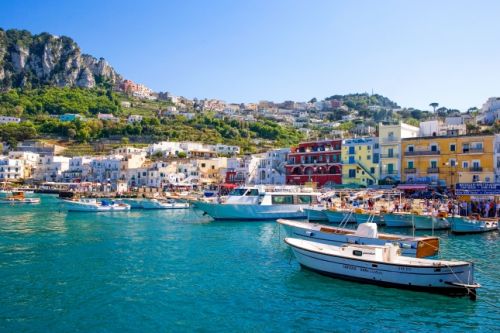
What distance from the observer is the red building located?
6650cm

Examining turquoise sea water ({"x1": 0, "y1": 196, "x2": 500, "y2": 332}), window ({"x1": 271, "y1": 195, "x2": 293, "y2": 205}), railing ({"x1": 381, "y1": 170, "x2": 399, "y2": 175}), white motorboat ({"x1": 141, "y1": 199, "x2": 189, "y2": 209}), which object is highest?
railing ({"x1": 381, "y1": 170, "x2": 399, "y2": 175})

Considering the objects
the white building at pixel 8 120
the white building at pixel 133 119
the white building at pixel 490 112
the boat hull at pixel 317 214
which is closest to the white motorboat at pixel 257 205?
the boat hull at pixel 317 214

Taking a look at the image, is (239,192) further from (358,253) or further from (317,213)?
(358,253)

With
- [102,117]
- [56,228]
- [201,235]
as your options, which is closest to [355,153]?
[201,235]

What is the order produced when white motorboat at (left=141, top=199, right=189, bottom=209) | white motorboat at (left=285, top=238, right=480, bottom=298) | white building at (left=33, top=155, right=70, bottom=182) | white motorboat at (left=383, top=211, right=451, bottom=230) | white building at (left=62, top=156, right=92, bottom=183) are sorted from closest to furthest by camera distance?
white motorboat at (left=285, top=238, right=480, bottom=298), white motorboat at (left=383, top=211, right=451, bottom=230), white motorboat at (left=141, top=199, right=189, bottom=209), white building at (left=62, top=156, right=92, bottom=183), white building at (left=33, top=155, right=70, bottom=182)

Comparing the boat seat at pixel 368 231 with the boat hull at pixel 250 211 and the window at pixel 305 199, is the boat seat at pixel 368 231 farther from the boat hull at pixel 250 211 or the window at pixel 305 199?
the window at pixel 305 199

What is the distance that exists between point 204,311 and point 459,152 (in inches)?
1863

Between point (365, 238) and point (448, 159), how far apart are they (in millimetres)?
37184

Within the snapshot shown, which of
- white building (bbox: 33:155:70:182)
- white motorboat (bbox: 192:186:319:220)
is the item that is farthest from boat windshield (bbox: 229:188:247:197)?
Answer: white building (bbox: 33:155:70:182)

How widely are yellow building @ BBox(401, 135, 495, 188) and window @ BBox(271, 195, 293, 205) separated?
21272 mm

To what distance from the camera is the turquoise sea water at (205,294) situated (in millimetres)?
14469

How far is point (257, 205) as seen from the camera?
42.2 m

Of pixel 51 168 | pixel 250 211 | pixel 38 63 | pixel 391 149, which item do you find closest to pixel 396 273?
pixel 250 211

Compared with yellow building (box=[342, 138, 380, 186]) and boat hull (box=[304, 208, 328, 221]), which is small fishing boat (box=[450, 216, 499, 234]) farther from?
yellow building (box=[342, 138, 380, 186])
